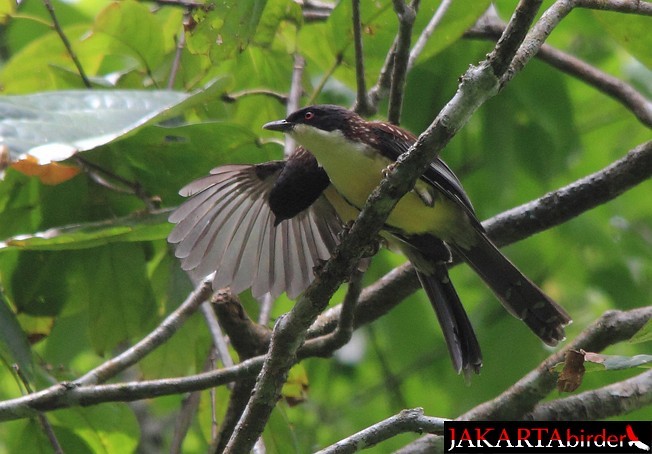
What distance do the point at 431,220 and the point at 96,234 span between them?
1340mm

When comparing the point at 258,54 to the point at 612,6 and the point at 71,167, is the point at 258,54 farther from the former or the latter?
the point at 612,6

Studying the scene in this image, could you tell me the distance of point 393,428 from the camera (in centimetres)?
248

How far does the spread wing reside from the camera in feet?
12.3

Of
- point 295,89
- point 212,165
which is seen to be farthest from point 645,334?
point 295,89

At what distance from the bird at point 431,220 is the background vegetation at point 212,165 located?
0.31m

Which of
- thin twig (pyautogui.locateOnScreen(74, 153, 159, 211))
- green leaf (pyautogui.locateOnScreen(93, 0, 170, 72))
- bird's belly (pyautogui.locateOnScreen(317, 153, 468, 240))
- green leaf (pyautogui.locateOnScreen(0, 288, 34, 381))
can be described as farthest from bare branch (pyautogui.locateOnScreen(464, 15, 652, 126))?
green leaf (pyautogui.locateOnScreen(0, 288, 34, 381))

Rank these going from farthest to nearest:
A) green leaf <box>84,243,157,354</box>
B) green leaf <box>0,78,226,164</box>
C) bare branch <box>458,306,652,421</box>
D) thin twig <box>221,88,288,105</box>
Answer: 1. thin twig <box>221,88,288,105</box>
2. green leaf <box>84,243,157,354</box>
3. bare branch <box>458,306,652,421</box>
4. green leaf <box>0,78,226,164</box>

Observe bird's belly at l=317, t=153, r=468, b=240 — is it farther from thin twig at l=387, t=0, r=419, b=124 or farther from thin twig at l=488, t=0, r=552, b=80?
thin twig at l=488, t=0, r=552, b=80

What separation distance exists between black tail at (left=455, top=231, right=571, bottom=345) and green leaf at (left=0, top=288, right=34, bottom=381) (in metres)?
1.76

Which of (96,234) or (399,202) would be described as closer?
(96,234)

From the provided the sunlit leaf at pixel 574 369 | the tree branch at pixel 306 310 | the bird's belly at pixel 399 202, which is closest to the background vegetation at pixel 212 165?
the bird's belly at pixel 399 202

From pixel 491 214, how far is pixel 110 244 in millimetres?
2175

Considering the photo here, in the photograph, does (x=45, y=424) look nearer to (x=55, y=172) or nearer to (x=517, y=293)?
(x=55, y=172)

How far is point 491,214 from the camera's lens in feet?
16.0
